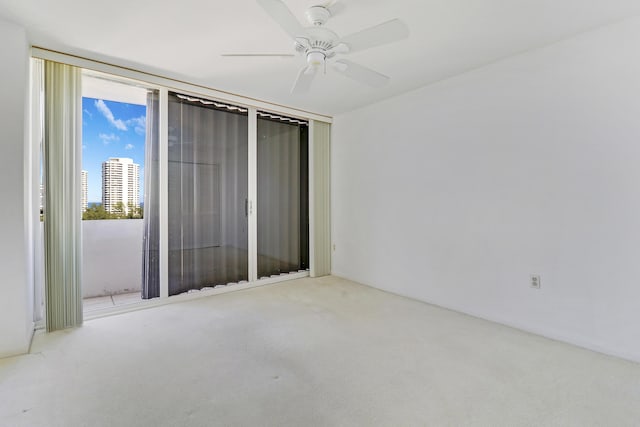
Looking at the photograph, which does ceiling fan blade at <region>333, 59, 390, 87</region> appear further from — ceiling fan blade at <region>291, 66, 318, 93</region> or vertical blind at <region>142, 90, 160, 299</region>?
vertical blind at <region>142, 90, 160, 299</region>

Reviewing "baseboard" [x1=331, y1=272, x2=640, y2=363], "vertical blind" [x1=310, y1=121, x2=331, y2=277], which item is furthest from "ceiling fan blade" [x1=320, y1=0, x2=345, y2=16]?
"baseboard" [x1=331, y1=272, x2=640, y2=363]

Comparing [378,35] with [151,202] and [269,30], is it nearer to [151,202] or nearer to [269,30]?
[269,30]

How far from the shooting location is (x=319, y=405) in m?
1.70

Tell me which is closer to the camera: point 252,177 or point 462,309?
point 462,309

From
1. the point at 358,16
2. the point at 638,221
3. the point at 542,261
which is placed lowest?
the point at 542,261

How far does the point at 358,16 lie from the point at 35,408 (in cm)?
303

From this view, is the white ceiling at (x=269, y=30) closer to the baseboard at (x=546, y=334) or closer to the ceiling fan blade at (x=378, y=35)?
the ceiling fan blade at (x=378, y=35)

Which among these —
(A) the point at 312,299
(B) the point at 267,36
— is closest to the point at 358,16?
(B) the point at 267,36

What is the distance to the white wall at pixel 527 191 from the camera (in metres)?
2.24

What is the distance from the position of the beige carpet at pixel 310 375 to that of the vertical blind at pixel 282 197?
145cm

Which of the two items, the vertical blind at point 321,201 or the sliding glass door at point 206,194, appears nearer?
the sliding glass door at point 206,194

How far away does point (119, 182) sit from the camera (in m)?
3.58

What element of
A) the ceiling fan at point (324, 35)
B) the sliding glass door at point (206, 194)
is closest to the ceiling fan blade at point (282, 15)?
the ceiling fan at point (324, 35)

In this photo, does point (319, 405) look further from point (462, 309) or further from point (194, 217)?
point (194, 217)
